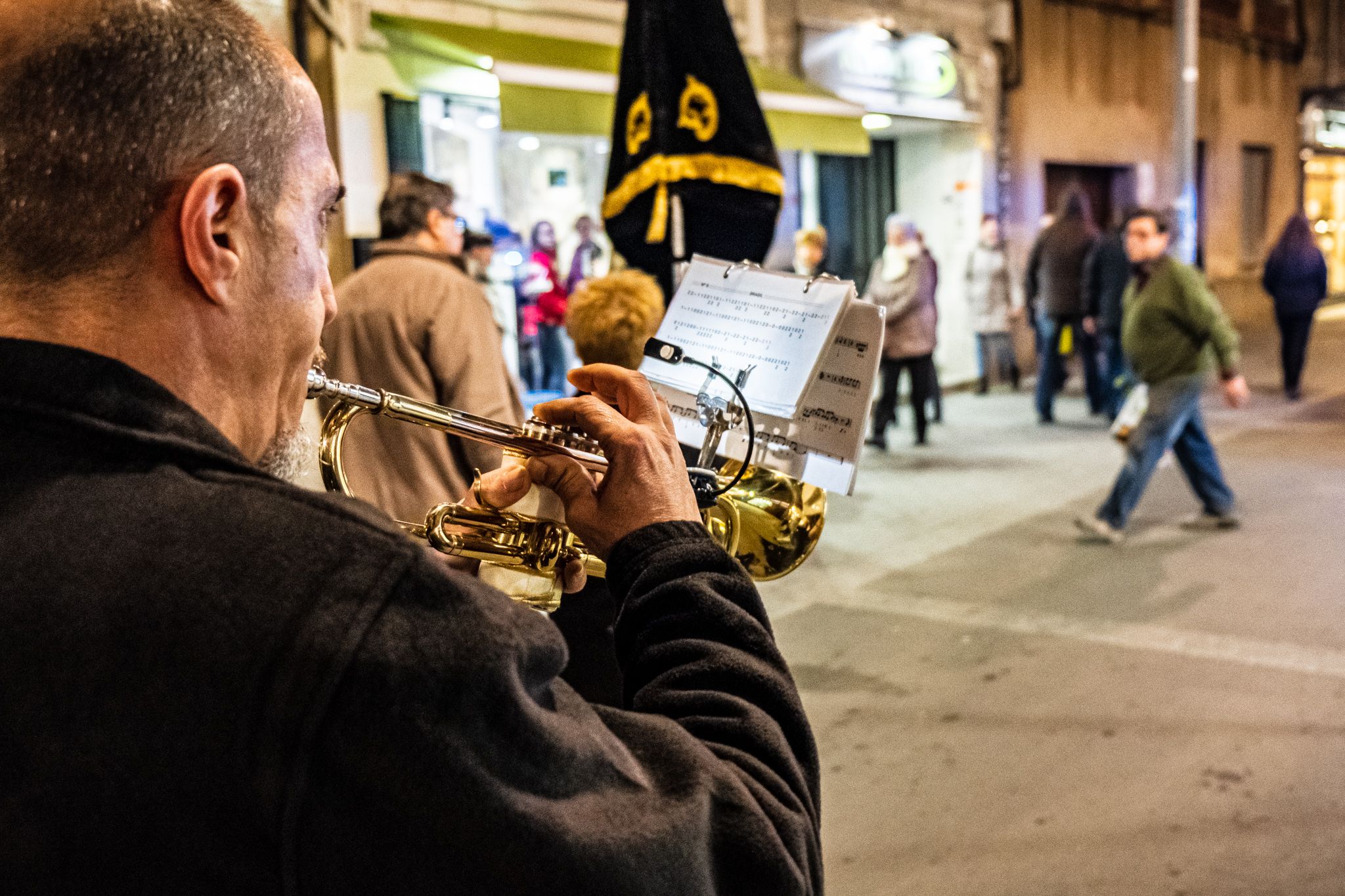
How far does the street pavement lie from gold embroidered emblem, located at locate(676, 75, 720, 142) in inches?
79.7

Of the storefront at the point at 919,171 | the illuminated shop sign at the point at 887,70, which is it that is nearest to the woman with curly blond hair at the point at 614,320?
the illuminated shop sign at the point at 887,70

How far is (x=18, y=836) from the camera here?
876 mm

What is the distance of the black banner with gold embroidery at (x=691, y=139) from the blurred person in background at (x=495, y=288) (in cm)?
410

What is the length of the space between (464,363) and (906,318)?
21.1 feet

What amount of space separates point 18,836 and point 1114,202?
58.7 ft

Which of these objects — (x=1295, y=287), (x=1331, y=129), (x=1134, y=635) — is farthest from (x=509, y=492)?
(x=1331, y=129)

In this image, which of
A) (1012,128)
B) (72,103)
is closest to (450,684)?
(72,103)

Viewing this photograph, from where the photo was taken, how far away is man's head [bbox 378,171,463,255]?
4.25 m

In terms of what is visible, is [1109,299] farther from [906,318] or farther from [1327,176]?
[1327,176]

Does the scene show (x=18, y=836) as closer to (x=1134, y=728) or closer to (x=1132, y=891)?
(x=1132, y=891)

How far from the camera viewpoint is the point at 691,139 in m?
3.80

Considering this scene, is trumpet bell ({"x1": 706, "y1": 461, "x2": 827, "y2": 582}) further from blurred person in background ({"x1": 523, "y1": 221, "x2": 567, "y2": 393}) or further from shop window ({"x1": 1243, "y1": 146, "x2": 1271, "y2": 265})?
shop window ({"x1": 1243, "y1": 146, "x2": 1271, "y2": 265})

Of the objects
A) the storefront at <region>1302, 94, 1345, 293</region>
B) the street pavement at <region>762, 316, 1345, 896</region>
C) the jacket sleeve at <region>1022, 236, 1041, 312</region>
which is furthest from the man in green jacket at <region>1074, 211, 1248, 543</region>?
the storefront at <region>1302, 94, 1345, 293</region>

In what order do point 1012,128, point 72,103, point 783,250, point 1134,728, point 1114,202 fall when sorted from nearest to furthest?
point 72,103
point 1134,728
point 783,250
point 1012,128
point 1114,202
